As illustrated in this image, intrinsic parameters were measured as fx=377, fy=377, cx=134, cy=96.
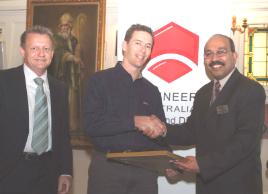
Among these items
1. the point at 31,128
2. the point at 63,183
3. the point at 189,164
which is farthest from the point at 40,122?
the point at 189,164

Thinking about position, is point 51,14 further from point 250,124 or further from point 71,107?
point 250,124

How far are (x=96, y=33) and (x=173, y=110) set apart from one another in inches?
77.7

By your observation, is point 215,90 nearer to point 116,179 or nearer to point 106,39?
point 116,179

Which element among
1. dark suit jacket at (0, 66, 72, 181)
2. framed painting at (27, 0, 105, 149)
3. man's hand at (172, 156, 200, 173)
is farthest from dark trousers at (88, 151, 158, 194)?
framed painting at (27, 0, 105, 149)

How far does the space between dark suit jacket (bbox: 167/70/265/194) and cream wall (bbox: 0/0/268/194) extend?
238 cm

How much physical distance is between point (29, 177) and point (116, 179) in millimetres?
512

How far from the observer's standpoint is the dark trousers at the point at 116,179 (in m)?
2.22

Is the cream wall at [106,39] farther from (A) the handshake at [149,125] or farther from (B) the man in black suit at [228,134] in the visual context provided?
(A) the handshake at [149,125]

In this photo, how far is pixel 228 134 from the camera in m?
2.31

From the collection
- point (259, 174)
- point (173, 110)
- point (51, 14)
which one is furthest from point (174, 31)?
point (51, 14)

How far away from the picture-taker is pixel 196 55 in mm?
2887

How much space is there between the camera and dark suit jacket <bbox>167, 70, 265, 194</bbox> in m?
2.25

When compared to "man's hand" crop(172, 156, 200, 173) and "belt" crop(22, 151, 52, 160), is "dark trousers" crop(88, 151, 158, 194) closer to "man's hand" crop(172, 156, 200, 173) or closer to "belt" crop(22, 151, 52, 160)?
"man's hand" crop(172, 156, 200, 173)

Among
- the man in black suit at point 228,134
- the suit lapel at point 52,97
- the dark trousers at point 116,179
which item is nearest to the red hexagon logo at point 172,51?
the man in black suit at point 228,134
